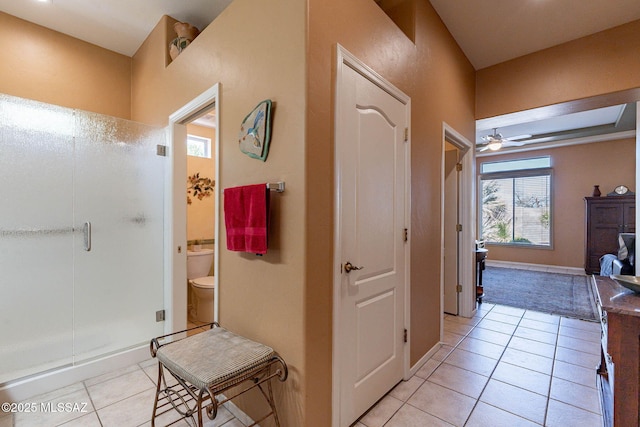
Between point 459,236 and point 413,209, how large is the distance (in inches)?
61.1

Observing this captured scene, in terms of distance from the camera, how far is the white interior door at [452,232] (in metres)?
3.39

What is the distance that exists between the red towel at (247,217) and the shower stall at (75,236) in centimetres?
133

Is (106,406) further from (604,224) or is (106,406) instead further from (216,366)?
(604,224)

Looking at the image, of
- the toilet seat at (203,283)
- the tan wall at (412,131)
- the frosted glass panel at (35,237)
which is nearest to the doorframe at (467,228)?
the tan wall at (412,131)

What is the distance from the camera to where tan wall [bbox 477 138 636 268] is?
5.27 meters

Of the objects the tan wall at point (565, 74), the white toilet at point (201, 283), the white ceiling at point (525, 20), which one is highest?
the white ceiling at point (525, 20)

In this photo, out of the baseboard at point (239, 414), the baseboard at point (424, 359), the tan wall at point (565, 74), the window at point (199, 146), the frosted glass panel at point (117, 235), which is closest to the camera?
the baseboard at point (239, 414)

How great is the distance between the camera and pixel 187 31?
2547 millimetres

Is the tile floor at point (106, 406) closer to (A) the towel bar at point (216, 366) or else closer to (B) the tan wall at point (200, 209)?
(A) the towel bar at point (216, 366)

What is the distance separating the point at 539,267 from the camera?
609 centimetres

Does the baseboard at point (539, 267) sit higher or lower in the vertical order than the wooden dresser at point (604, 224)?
lower

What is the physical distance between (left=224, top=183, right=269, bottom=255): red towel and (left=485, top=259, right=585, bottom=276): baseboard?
6868mm

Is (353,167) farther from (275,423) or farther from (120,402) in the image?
(120,402)

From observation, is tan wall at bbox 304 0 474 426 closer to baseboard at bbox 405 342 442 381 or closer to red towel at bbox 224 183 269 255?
baseboard at bbox 405 342 442 381
